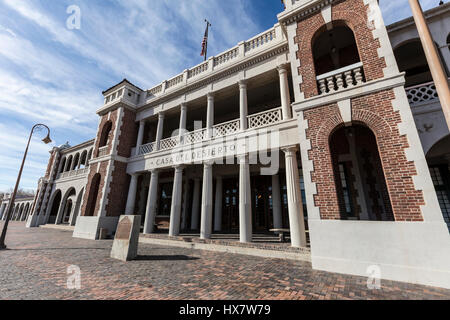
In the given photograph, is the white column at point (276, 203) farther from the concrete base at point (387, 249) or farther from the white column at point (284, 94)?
the concrete base at point (387, 249)

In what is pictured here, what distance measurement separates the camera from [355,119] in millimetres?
5688

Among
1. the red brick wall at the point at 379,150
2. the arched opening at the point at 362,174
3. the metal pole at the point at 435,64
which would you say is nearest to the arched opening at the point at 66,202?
the red brick wall at the point at 379,150

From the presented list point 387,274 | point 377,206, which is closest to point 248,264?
point 387,274

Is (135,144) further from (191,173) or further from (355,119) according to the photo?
(355,119)

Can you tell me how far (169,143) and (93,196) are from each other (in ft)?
23.4

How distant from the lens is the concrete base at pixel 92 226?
11516 millimetres

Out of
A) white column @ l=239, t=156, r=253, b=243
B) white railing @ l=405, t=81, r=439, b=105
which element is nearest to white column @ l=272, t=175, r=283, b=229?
white column @ l=239, t=156, r=253, b=243

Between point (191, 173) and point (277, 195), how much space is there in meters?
6.61

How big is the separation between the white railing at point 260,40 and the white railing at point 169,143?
639 centimetres

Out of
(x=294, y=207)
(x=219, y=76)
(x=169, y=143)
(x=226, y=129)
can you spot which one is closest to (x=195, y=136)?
(x=226, y=129)

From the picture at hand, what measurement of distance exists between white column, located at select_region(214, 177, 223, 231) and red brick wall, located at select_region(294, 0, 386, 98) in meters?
8.25

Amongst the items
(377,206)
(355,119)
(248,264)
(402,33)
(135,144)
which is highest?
(402,33)

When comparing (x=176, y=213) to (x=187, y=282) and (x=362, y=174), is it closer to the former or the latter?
(x=187, y=282)

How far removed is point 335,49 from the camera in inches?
336
